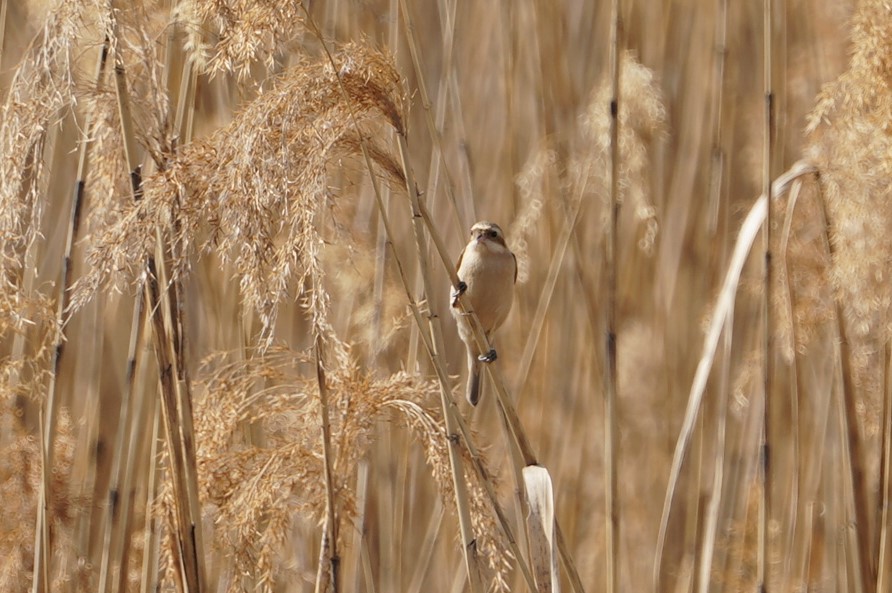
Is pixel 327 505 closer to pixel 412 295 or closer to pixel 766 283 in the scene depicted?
pixel 412 295

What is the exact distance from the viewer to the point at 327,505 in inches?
59.8

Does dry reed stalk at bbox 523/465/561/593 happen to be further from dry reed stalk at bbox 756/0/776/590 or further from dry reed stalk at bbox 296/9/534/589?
dry reed stalk at bbox 756/0/776/590

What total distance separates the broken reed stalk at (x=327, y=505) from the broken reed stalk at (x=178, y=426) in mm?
193

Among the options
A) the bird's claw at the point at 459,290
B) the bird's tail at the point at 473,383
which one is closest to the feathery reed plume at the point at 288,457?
the bird's claw at the point at 459,290

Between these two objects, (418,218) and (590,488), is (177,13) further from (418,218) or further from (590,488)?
(590,488)

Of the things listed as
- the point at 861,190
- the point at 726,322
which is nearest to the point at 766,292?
the point at 726,322

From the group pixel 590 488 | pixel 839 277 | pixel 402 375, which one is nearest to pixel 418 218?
pixel 402 375

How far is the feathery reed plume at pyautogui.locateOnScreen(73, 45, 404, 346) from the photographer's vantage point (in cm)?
138

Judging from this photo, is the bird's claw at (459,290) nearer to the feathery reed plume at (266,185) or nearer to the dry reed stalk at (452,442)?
the dry reed stalk at (452,442)

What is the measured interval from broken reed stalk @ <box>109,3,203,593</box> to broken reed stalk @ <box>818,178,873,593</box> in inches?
47.0

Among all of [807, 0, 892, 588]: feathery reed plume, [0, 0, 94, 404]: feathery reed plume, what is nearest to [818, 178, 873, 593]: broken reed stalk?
[807, 0, 892, 588]: feathery reed plume

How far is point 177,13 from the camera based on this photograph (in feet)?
5.59

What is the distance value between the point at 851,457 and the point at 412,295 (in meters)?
0.93

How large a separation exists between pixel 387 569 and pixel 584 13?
1939 mm
